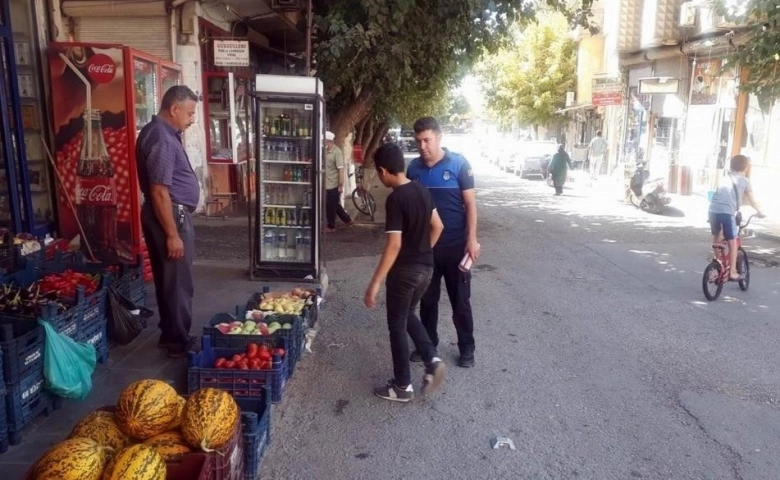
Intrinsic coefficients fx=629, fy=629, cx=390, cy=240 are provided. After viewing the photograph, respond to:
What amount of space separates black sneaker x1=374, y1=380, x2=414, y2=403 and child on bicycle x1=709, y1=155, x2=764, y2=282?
492cm

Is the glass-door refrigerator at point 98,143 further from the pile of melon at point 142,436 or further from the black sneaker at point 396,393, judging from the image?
the pile of melon at point 142,436

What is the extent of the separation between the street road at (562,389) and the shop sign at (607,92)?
602 inches

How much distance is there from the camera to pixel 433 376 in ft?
15.1

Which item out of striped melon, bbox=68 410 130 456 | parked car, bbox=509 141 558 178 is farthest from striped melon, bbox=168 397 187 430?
parked car, bbox=509 141 558 178

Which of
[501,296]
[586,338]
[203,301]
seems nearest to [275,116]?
[203,301]

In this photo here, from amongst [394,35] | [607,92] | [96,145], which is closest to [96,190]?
[96,145]

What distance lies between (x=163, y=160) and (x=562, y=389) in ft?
11.4

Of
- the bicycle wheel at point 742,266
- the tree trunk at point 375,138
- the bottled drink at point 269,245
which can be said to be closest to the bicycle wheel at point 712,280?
the bicycle wheel at point 742,266

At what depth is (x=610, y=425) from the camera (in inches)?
169

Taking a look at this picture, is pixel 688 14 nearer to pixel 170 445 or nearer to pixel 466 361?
pixel 466 361

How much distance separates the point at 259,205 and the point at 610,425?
15.8 feet

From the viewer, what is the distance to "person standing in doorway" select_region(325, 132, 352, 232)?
11.1 m

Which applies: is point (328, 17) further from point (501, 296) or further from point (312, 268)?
point (501, 296)

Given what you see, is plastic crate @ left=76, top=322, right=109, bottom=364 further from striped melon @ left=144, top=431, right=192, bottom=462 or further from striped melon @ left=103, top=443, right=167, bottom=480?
striped melon @ left=103, top=443, right=167, bottom=480
